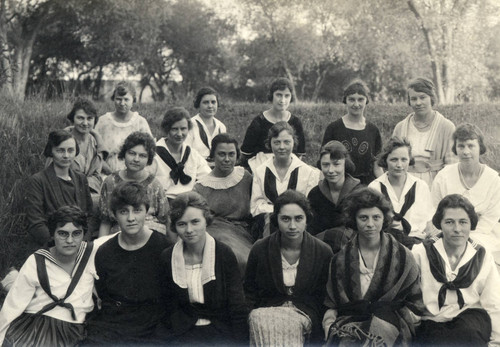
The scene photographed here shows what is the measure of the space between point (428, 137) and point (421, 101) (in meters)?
0.37

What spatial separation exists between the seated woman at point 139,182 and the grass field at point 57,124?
1393 mm

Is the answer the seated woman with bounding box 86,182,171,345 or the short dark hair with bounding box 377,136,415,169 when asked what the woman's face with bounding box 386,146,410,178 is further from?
the seated woman with bounding box 86,182,171,345

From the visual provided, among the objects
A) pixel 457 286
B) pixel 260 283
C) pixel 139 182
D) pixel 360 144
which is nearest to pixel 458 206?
pixel 457 286

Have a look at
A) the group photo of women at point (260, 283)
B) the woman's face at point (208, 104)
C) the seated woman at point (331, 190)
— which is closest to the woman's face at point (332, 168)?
the seated woman at point (331, 190)

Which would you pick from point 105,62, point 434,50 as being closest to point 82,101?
point 434,50

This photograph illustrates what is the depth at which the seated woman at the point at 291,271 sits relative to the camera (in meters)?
4.01

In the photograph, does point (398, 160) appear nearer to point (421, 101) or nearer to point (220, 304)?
point (421, 101)

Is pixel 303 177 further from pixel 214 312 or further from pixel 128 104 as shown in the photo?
pixel 128 104

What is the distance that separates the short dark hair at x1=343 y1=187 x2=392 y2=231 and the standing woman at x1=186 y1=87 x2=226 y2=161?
113 inches

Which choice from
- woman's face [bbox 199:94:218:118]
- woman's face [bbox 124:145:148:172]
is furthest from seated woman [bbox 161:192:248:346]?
woman's face [bbox 199:94:218:118]

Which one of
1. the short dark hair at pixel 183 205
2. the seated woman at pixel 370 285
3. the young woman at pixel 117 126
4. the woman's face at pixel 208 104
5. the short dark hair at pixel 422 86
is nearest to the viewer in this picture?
the seated woman at pixel 370 285

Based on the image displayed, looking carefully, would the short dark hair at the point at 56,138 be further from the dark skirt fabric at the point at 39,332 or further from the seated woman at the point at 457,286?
the seated woman at the point at 457,286

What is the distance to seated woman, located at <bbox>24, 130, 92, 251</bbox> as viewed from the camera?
16.0ft

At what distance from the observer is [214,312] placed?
4023 mm
